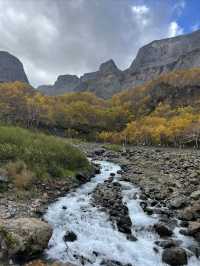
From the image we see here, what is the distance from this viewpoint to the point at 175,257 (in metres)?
10.8

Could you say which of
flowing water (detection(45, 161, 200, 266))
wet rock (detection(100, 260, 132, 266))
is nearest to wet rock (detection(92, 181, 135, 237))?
flowing water (detection(45, 161, 200, 266))

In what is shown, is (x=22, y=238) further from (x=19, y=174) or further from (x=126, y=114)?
(x=126, y=114)

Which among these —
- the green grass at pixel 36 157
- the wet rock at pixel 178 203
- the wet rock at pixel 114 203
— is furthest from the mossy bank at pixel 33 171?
the wet rock at pixel 178 203

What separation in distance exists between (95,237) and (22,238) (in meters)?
3.36

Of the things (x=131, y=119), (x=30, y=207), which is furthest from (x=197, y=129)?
(x=30, y=207)

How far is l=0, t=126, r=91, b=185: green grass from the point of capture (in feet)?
58.3

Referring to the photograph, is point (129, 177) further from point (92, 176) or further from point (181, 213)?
point (181, 213)

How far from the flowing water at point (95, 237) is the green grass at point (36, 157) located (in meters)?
2.75

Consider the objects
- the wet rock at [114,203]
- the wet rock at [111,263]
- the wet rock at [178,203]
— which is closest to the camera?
the wet rock at [111,263]

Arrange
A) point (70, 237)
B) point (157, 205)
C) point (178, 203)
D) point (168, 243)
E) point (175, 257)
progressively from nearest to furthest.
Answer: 1. point (175, 257)
2. point (70, 237)
3. point (168, 243)
4. point (178, 203)
5. point (157, 205)

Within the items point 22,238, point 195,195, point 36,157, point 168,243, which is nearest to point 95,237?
point 168,243

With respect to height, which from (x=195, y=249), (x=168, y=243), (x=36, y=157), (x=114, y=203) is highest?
(x=36, y=157)

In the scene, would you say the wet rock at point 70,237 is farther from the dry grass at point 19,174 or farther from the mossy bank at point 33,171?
the dry grass at point 19,174

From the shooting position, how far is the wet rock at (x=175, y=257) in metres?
10.7
